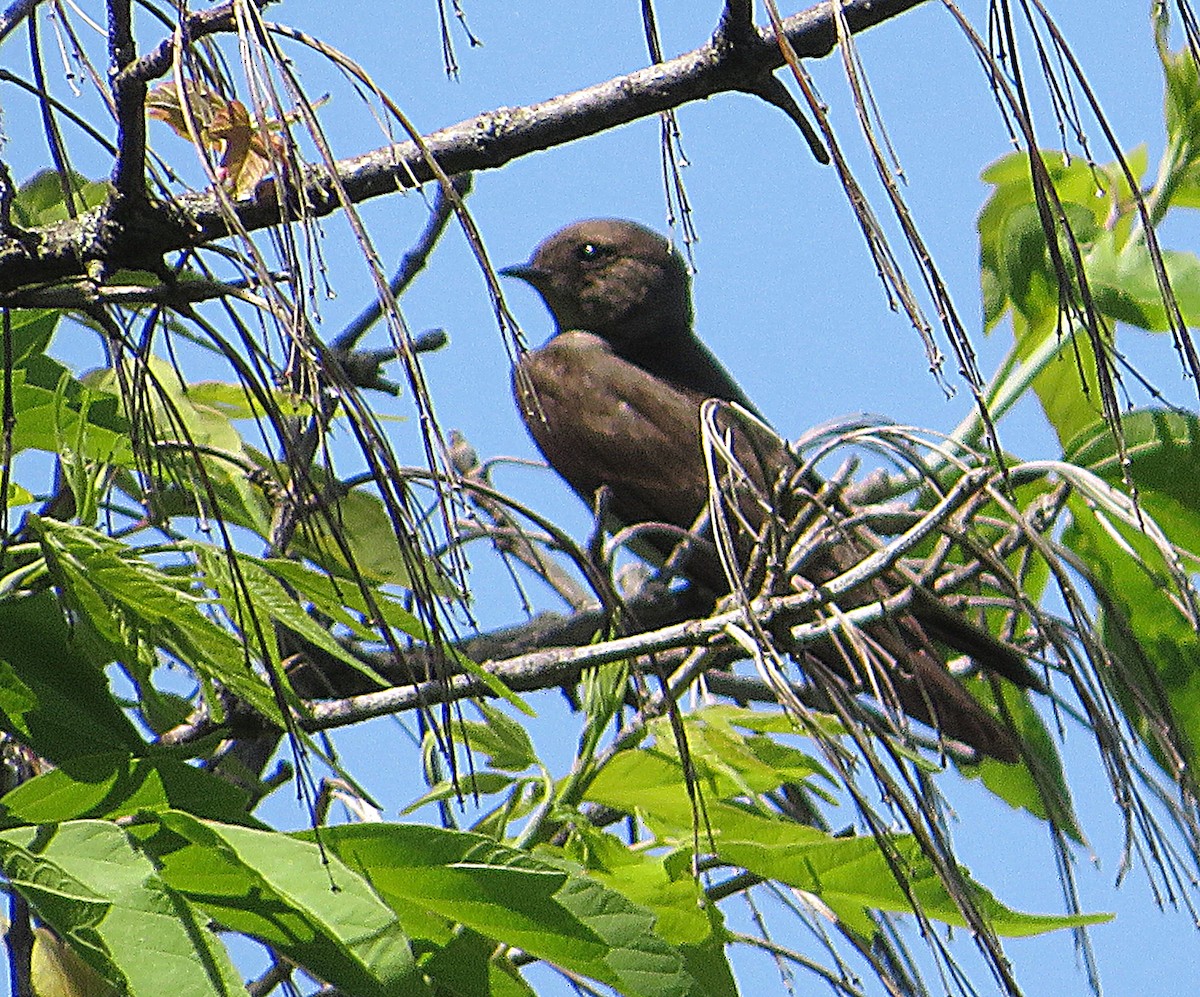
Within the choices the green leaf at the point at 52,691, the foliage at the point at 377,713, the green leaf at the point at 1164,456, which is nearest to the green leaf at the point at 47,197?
the foliage at the point at 377,713

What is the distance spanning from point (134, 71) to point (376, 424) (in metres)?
0.34

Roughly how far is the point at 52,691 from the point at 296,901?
442 millimetres

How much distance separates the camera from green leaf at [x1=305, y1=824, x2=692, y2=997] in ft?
5.25

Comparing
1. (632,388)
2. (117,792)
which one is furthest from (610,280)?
(117,792)

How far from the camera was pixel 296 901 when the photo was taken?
1489 mm

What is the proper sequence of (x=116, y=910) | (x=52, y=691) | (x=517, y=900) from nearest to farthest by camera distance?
1. (x=116, y=910)
2. (x=517, y=900)
3. (x=52, y=691)

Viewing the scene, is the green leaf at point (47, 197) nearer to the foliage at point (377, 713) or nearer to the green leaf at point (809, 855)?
the foliage at point (377, 713)

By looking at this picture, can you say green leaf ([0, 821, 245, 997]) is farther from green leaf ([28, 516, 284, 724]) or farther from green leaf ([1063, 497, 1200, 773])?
green leaf ([1063, 497, 1200, 773])

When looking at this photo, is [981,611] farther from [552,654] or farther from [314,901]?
[314,901]

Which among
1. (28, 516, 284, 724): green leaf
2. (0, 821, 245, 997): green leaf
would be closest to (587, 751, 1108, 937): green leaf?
(28, 516, 284, 724): green leaf

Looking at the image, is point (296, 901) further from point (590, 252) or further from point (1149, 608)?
point (590, 252)

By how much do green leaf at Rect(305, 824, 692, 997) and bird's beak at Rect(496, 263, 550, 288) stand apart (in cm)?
411

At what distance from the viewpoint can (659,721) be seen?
6.73ft

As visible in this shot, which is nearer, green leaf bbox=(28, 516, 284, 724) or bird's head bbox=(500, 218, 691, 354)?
green leaf bbox=(28, 516, 284, 724)
